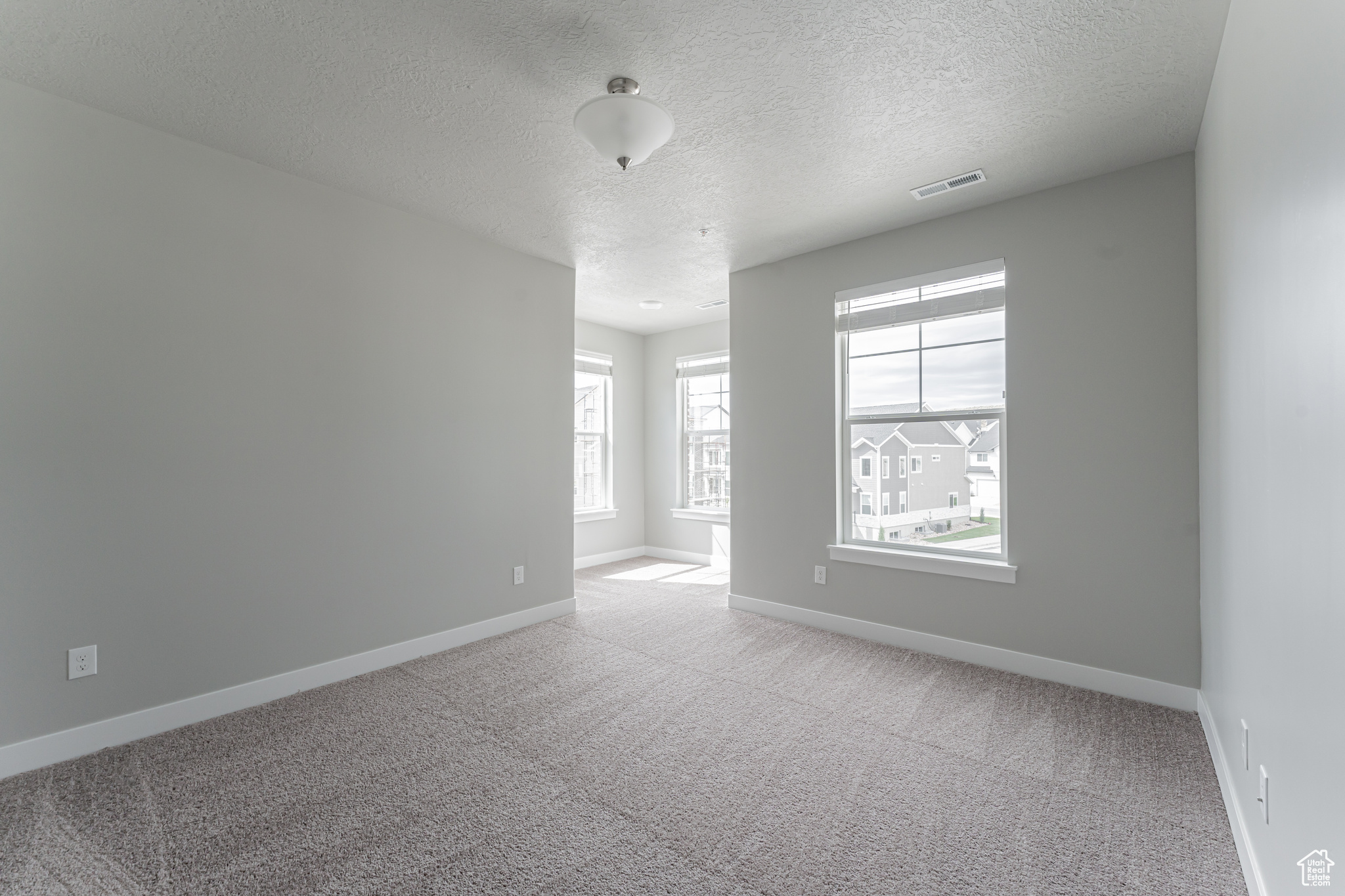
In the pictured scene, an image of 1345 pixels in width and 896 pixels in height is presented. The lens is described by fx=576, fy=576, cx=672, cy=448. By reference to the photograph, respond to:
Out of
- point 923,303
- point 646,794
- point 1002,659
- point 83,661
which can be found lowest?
point 646,794

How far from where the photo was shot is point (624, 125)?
2.14m

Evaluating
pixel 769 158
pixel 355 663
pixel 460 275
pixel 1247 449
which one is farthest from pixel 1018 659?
pixel 460 275

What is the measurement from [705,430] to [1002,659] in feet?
11.9

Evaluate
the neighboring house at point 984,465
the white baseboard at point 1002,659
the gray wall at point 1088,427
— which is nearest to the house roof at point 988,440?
the neighboring house at point 984,465

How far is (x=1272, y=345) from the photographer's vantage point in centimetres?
147

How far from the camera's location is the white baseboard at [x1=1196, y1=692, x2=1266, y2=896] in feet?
5.17

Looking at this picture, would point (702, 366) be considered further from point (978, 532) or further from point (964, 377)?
point (978, 532)

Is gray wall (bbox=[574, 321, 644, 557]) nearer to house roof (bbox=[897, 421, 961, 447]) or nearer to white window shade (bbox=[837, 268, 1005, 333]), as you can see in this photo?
white window shade (bbox=[837, 268, 1005, 333])

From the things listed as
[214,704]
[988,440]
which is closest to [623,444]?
[988,440]

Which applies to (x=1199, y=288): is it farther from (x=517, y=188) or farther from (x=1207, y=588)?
(x=517, y=188)

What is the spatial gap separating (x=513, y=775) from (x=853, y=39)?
2904 mm

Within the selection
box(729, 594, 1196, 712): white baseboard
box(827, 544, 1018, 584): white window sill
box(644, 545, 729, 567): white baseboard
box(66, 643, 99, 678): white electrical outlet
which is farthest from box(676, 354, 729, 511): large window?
box(66, 643, 99, 678): white electrical outlet

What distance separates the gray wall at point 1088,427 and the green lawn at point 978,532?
0.41 ft

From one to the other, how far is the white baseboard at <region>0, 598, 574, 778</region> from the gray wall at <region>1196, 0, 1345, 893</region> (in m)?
3.56
